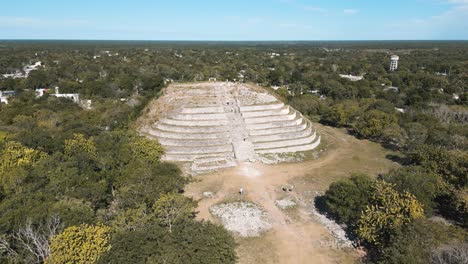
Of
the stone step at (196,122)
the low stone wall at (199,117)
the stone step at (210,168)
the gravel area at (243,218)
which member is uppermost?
the low stone wall at (199,117)

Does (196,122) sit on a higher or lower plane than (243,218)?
higher

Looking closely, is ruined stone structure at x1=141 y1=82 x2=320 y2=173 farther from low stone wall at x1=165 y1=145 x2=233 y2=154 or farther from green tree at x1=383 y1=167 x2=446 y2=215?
green tree at x1=383 y1=167 x2=446 y2=215

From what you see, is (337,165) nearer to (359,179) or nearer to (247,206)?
(359,179)

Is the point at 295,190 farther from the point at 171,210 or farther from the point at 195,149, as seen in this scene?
the point at 195,149

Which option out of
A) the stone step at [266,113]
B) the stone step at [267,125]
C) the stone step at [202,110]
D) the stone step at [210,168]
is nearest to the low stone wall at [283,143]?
the stone step at [267,125]

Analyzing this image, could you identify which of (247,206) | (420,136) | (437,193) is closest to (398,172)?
(437,193)

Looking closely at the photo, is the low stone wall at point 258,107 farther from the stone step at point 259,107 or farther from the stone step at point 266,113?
the stone step at point 266,113

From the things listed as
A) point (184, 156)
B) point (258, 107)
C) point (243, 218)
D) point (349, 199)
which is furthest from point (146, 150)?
point (349, 199)
